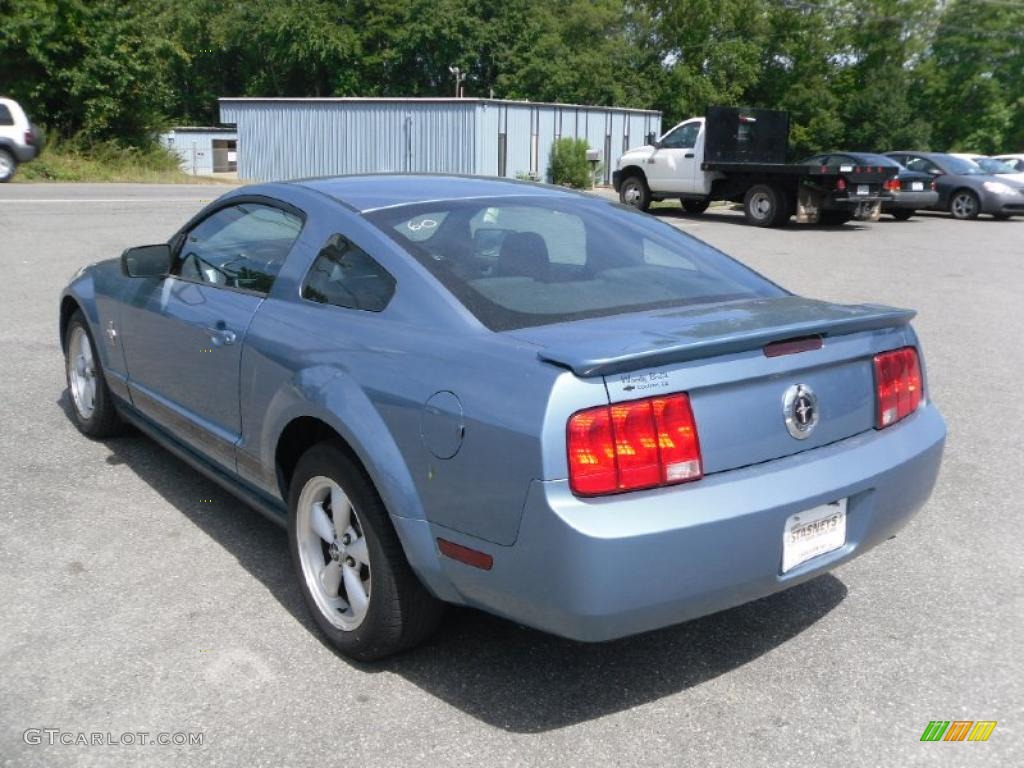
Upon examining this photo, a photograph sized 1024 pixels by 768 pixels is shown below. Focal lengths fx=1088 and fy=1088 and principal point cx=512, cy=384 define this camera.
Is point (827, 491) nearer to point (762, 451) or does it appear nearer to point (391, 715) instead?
point (762, 451)

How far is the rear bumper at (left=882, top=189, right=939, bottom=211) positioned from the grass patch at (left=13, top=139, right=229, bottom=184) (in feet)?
68.8

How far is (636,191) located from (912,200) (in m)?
5.99

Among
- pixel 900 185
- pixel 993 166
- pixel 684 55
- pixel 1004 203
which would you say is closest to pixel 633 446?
pixel 900 185

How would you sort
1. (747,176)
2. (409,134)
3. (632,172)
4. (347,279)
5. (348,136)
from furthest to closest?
(348,136)
(409,134)
(632,172)
(747,176)
(347,279)

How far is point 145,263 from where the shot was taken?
15.2 feet

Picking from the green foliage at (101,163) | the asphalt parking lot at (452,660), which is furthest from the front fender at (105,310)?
the green foliage at (101,163)

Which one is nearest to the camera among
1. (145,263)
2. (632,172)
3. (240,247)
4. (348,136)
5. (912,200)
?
(240,247)

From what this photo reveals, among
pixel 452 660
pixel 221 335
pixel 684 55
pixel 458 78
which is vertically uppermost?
pixel 684 55

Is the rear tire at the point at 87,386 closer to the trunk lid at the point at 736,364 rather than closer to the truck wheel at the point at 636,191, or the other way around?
the trunk lid at the point at 736,364

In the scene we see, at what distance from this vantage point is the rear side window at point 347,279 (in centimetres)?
351

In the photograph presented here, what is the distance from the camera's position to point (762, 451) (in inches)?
120

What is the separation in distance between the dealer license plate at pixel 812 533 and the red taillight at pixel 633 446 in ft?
1.23

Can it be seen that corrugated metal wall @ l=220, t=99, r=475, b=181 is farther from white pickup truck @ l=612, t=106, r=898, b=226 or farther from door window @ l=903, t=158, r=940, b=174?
door window @ l=903, t=158, r=940, b=174

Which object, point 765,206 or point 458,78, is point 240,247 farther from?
point 458,78
